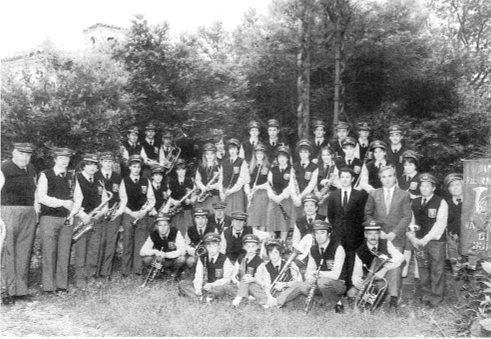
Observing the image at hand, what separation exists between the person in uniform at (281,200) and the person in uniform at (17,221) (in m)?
3.24

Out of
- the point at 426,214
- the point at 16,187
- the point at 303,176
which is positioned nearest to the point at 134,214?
the point at 16,187

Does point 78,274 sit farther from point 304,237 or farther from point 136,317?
point 304,237

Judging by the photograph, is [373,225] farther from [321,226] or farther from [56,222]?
[56,222]

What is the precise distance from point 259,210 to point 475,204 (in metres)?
3.04

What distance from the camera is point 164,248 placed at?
297 inches

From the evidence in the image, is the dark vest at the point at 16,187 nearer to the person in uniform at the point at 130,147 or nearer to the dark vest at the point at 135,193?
the dark vest at the point at 135,193

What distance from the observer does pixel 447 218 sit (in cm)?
683

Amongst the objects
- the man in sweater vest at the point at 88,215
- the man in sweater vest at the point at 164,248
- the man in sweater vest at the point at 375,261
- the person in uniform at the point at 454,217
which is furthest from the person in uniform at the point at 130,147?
the person in uniform at the point at 454,217

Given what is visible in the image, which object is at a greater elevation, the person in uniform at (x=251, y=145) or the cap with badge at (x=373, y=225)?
the person in uniform at (x=251, y=145)

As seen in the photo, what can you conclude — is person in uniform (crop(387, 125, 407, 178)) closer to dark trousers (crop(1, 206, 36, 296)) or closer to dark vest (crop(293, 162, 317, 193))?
dark vest (crop(293, 162, 317, 193))

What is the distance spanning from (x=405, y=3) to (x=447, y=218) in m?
7.10

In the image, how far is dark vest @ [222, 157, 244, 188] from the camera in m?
8.21

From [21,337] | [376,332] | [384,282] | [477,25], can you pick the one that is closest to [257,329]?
[376,332]

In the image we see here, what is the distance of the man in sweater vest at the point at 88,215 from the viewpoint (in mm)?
7293
